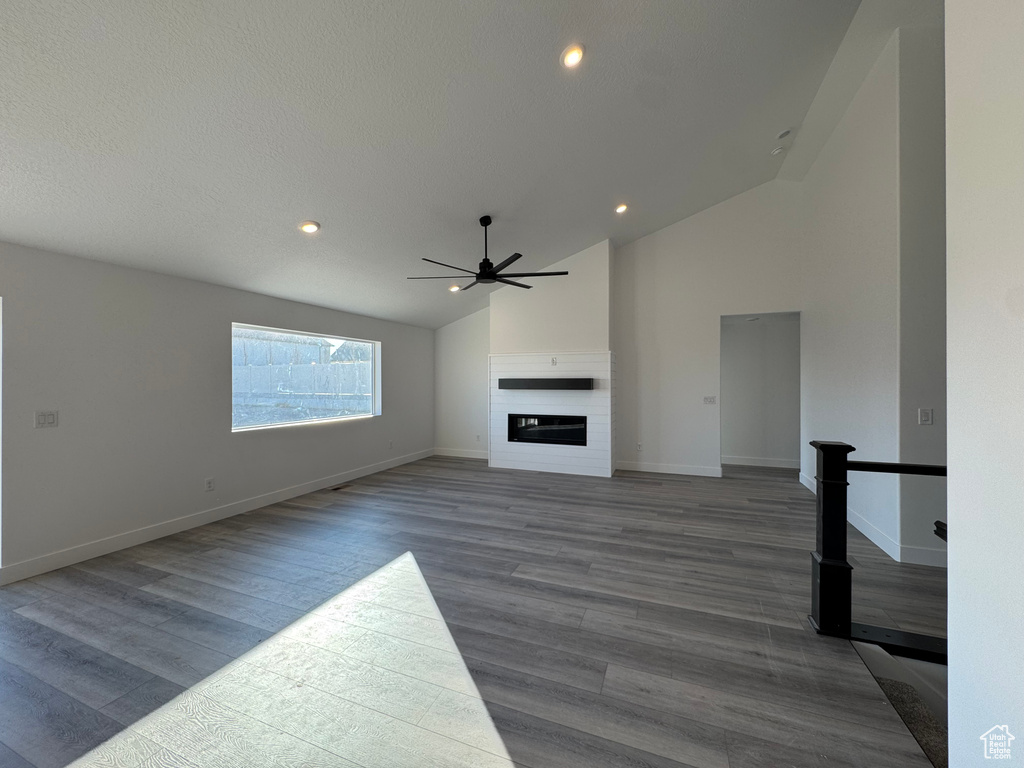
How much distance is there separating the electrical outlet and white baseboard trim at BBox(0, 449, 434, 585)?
0.97 metres

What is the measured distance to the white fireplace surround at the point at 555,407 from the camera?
578cm

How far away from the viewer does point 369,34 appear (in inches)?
79.3

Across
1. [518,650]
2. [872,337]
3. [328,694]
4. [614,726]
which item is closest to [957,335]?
[614,726]

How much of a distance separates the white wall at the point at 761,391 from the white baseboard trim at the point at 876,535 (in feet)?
8.44

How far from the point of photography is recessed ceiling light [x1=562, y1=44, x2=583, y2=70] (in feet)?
7.93

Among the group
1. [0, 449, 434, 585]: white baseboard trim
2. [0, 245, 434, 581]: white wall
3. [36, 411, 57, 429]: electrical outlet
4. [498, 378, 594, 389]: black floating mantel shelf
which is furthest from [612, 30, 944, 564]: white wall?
[36, 411, 57, 429]: electrical outlet

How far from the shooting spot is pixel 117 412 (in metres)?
3.30

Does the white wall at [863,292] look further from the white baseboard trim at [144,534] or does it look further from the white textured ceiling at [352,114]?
the white baseboard trim at [144,534]

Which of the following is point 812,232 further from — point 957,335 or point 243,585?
point 243,585

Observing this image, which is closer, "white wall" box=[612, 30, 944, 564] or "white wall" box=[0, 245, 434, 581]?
"white wall" box=[0, 245, 434, 581]

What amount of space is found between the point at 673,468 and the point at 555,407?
1991 millimetres

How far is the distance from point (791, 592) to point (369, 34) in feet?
13.4

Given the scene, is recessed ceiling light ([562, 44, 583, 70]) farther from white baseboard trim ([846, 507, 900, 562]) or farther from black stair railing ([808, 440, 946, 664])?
white baseboard trim ([846, 507, 900, 562])

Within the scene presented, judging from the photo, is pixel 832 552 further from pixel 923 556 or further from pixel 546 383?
pixel 546 383
